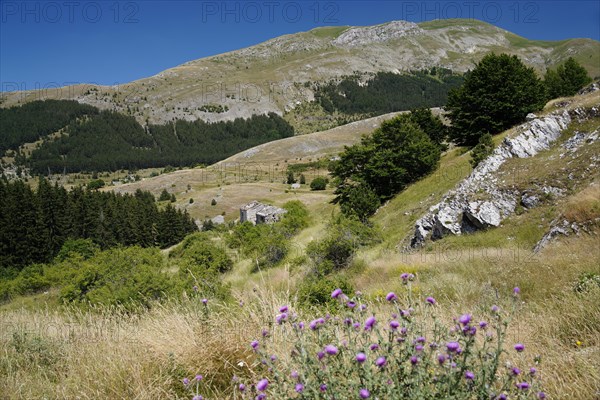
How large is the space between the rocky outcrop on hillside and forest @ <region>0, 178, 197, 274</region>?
60977 millimetres

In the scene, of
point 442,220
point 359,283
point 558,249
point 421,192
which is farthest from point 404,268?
point 421,192

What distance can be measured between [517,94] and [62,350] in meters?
37.6

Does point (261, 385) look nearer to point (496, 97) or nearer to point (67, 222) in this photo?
point (496, 97)

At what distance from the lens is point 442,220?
59.3ft

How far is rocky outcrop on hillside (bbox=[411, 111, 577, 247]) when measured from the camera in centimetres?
1655

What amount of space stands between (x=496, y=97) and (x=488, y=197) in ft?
69.2

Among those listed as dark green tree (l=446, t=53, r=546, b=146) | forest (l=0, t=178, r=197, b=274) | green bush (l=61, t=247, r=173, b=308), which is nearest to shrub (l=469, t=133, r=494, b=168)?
dark green tree (l=446, t=53, r=546, b=146)

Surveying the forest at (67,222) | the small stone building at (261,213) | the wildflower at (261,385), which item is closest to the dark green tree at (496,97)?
the small stone building at (261,213)

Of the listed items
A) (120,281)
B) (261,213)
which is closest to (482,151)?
(120,281)

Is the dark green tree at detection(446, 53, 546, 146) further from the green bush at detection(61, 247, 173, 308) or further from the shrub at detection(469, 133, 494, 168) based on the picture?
the green bush at detection(61, 247, 173, 308)

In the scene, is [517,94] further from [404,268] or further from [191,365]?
[191,365]

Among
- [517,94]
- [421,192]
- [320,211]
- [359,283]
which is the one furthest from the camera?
[320,211]

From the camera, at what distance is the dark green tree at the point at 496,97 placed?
3341cm

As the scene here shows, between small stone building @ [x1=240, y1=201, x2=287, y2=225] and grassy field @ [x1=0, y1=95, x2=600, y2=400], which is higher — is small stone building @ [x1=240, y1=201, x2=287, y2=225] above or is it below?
below
